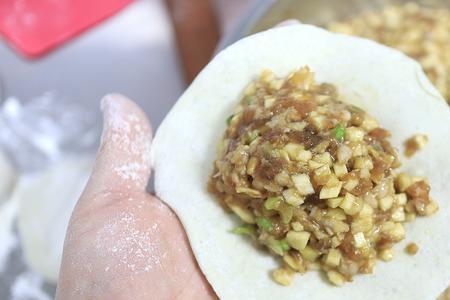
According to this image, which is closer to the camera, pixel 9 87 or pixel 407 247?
pixel 407 247

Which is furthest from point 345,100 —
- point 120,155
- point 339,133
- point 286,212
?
point 120,155

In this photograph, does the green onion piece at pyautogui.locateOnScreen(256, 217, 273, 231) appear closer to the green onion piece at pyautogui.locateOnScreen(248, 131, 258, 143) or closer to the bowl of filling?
the green onion piece at pyautogui.locateOnScreen(248, 131, 258, 143)

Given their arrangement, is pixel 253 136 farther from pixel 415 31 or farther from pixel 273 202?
pixel 415 31

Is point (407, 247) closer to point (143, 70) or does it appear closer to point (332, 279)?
point (332, 279)

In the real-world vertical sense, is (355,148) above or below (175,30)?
above

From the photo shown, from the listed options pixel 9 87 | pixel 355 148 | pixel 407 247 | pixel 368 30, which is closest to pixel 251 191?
pixel 355 148

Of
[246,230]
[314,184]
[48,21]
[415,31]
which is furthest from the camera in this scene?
[48,21]
